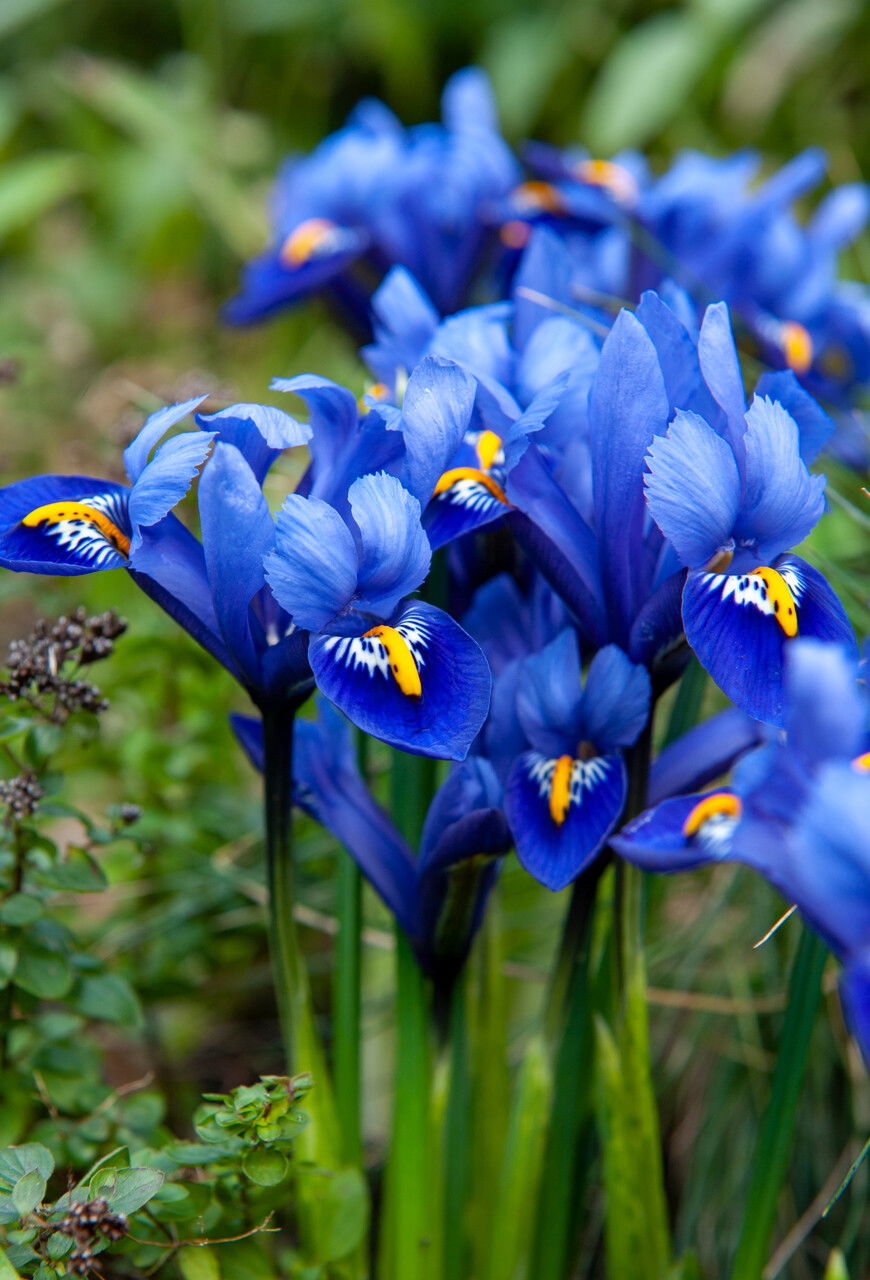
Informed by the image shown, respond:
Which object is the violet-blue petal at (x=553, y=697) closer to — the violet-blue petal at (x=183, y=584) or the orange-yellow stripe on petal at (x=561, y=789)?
the orange-yellow stripe on petal at (x=561, y=789)

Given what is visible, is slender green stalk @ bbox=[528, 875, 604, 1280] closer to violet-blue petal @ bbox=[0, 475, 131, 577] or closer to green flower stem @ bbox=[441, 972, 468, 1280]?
green flower stem @ bbox=[441, 972, 468, 1280]

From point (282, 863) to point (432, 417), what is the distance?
1.15ft

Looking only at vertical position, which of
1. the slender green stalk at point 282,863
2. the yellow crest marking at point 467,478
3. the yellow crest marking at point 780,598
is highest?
the yellow crest marking at point 467,478

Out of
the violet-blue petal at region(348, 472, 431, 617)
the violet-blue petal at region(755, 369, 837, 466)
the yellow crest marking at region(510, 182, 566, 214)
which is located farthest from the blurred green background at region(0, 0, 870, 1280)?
the yellow crest marking at region(510, 182, 566, 214)

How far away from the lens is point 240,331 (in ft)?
6.88

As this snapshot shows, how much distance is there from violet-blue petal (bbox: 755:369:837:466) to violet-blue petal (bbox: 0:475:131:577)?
1.47 feet

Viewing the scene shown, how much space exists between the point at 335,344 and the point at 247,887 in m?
1.83

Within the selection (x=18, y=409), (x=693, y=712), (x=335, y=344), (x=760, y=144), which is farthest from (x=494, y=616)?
(x=760, y=144)

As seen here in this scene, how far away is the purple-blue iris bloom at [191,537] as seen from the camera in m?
0.73

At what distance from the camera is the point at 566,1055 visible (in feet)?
2.92

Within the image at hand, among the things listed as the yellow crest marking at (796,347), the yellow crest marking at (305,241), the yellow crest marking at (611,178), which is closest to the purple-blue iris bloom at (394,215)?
the yellow crest marking at (305,241)

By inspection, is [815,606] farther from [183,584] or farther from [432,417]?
[183,584]

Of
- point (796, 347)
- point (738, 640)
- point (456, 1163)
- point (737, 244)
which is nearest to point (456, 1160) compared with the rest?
point (456, 1163)

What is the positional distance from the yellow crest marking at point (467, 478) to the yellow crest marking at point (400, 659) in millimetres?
113
